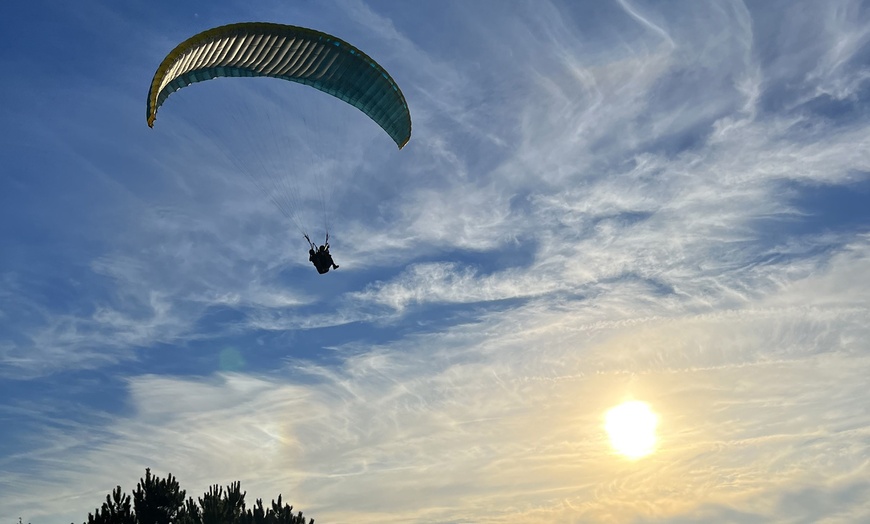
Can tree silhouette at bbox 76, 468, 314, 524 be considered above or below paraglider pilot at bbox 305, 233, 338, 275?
below

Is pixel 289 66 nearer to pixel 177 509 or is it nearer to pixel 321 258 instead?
pixel 321 258

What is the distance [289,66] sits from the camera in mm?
25297

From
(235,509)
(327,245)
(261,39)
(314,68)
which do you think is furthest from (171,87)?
(235,509)

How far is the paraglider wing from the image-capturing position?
69.2 ft

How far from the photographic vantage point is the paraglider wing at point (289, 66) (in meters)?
21.1

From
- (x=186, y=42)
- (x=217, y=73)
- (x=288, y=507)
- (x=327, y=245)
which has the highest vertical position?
(x=217, y=73)

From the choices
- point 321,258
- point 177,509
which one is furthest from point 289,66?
point 177,509

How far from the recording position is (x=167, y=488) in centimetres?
2892

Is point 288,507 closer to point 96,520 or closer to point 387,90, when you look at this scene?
point 96,520

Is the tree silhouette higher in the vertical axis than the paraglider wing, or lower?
lower

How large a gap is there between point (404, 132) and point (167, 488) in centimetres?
1899

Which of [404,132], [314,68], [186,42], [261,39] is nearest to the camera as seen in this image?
[186,42]

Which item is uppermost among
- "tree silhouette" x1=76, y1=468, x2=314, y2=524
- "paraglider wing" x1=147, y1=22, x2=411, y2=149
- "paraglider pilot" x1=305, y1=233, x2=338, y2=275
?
"paraglider wing" x1=147, y1=22, x2=411, y2=149

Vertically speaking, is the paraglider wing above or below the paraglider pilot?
above
